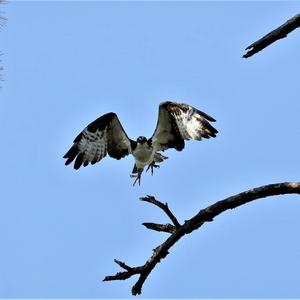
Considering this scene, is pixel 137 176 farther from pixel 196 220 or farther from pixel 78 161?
pixel 196 220

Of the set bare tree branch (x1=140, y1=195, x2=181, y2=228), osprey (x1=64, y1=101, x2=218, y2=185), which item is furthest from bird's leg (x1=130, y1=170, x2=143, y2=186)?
bare tree branch (x1=140, y1=195, x2=181, y2=228)

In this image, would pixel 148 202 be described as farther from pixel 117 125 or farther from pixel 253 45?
pixel 117 125

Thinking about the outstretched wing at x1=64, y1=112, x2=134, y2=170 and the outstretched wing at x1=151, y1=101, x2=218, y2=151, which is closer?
the outstretched wing at x1=151, y1=101, x2=218, y2=151

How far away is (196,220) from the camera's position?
19.6ft

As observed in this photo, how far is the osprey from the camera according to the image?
11.5m

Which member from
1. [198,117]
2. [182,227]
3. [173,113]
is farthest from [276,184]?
[173,113]

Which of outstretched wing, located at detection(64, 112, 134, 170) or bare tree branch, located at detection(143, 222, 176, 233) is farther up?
outstretched wing, located at detection(64, 112, 134, 170)

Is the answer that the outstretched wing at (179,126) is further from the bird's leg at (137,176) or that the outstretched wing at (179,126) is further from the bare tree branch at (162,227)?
the bare tree branch at (162,227)

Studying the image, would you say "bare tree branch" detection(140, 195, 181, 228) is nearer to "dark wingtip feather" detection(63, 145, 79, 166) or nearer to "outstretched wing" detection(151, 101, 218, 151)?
"outstretched wing" detection(151, 101, 218, 151)

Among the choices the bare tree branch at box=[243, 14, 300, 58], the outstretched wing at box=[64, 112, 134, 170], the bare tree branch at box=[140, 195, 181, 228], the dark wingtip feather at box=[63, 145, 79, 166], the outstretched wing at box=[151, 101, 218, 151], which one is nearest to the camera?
the bare tree branch at box=[243, 14, 300, 58]

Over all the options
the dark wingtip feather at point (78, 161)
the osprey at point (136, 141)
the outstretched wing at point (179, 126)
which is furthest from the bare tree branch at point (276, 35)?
the dark wingtip feather at point (78, 161)

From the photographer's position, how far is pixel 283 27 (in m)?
5.05

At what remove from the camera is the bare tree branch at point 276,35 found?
5.05m

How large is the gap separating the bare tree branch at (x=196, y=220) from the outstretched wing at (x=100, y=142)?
5.55 metres
